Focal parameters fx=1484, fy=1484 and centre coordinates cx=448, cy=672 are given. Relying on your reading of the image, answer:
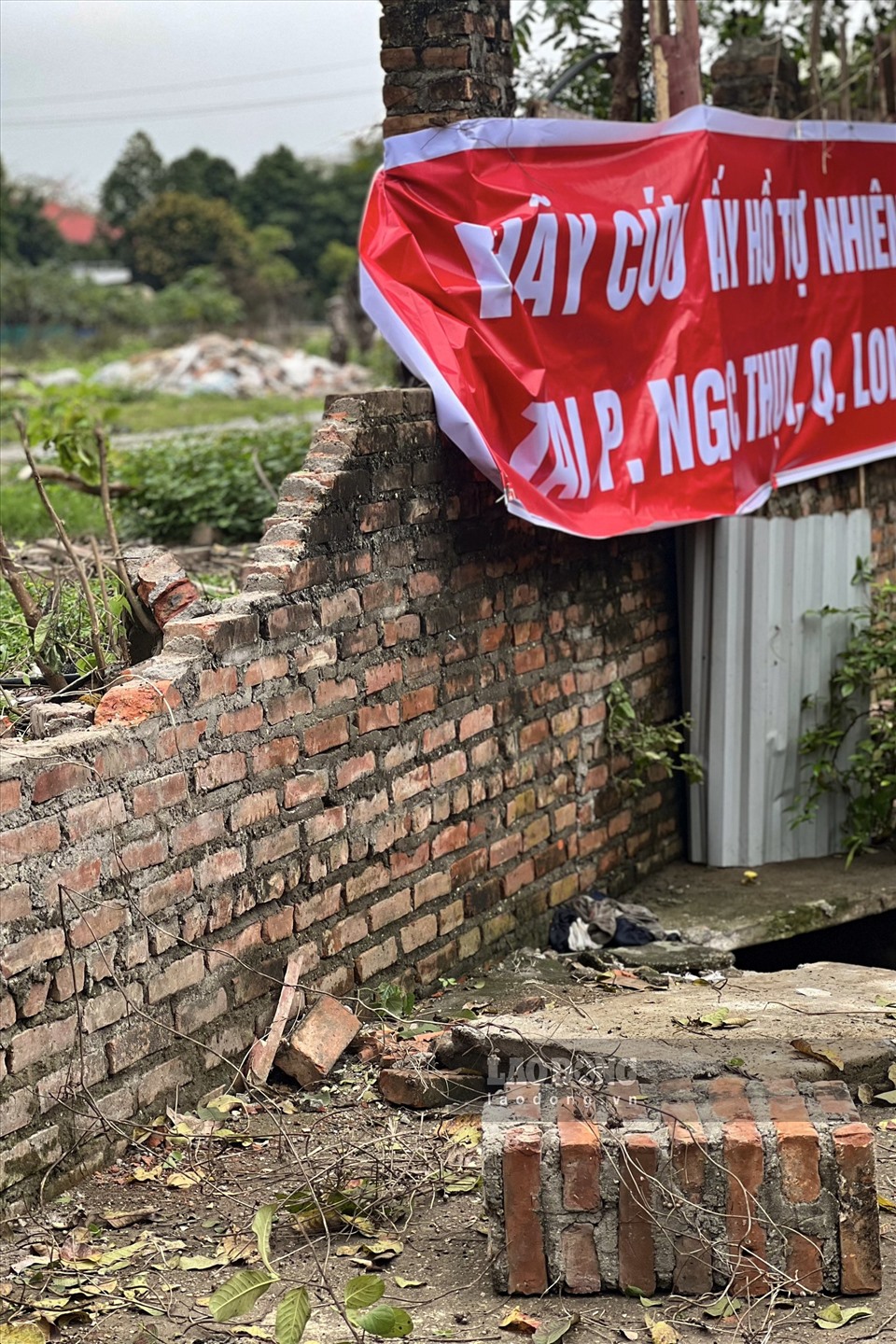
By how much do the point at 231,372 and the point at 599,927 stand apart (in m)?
23.8

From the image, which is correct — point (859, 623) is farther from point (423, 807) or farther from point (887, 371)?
point (423, 807)

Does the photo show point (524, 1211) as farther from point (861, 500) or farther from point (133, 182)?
point (133, 182)

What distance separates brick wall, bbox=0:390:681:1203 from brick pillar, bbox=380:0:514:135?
99 centimetres

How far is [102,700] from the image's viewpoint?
3.15 m

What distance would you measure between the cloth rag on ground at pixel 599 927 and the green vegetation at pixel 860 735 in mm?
1036

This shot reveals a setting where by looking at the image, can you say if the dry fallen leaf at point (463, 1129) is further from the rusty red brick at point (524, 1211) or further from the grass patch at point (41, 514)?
the grass patch at point (41, 514)

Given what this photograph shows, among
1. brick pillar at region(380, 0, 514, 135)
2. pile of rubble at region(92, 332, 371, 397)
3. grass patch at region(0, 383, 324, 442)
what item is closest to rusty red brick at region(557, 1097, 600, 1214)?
brick pillar at region(380, 0, 514, 135)

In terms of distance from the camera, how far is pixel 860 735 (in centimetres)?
585

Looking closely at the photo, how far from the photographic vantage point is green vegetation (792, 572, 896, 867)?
5625 mm

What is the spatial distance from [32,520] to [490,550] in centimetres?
526

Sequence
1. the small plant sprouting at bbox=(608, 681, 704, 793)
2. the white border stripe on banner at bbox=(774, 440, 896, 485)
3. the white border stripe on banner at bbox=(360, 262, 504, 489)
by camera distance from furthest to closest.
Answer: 1. the white border stripe on banner at bbox=(774, 440, 896, 485)
2. the small plant sprouting at bbox=(608, 681, 704, 793)
3. the white border stripe on banner at bbox=(360, 262, 504, 489)

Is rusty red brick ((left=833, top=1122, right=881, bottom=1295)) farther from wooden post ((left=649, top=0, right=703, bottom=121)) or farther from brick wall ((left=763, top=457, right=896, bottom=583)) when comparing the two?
wooden post ((left=649, top=0, right=703, bottom=121))

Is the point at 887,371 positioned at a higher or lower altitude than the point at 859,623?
higher

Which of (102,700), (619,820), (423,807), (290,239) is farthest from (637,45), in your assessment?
(290,239)
